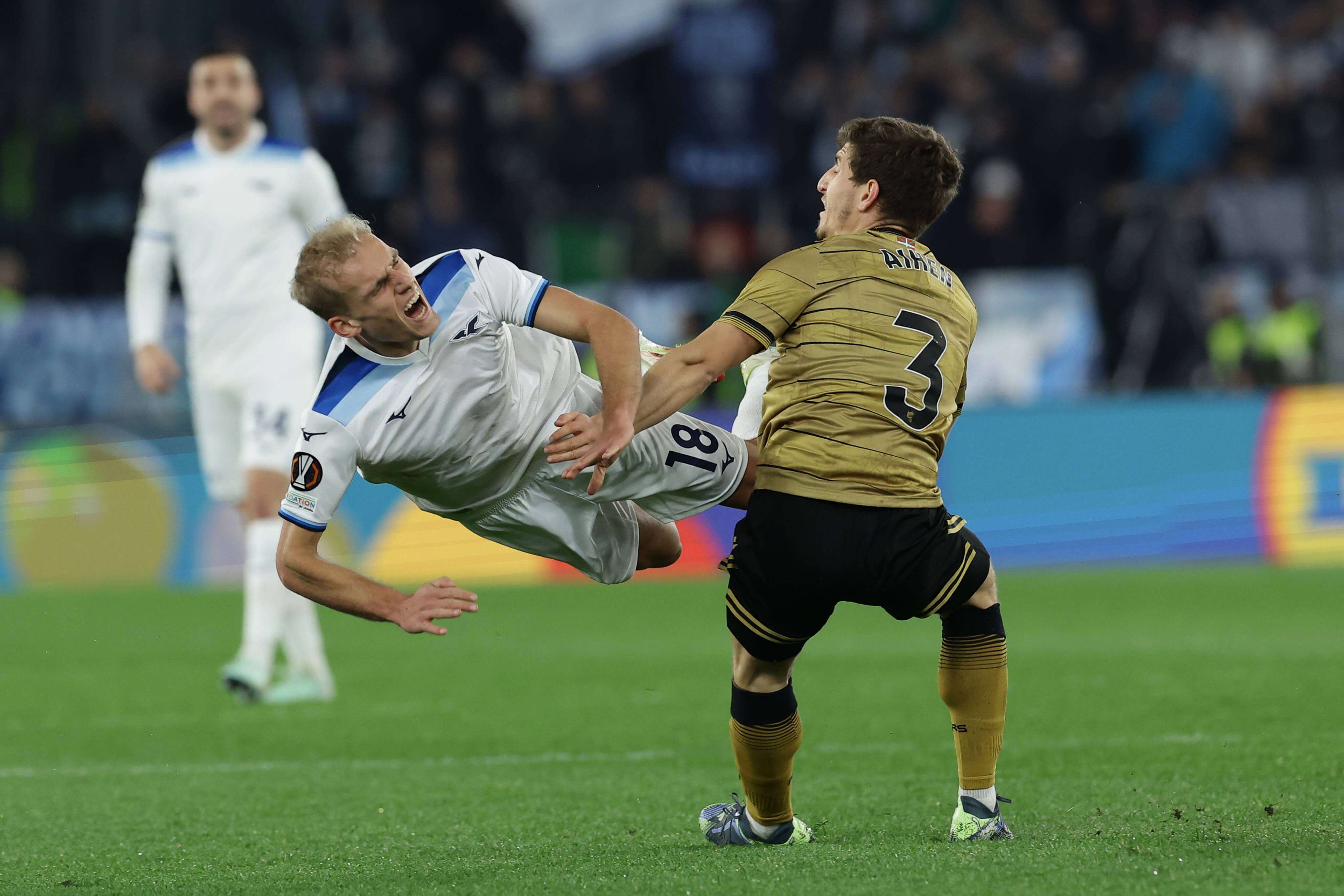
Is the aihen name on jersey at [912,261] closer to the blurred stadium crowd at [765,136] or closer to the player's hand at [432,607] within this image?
the player's hand at [432,607]

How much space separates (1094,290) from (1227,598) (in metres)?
3.45

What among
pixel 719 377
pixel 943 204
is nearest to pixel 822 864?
pixel 719 377

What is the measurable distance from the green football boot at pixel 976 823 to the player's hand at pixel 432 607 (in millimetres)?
1276

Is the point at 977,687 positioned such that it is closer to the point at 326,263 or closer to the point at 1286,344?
the point at 326,263

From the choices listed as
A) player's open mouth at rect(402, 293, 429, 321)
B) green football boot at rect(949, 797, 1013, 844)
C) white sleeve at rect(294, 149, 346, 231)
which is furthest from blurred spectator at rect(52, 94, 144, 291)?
green football boot at rect(949, 797, 1013, 844)

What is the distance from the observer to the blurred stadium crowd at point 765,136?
13570mm

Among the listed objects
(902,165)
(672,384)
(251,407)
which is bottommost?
(251,407)

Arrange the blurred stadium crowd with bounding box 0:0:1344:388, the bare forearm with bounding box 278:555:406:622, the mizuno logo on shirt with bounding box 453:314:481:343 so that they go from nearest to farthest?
the bare forearm with bounding box 278:555:406:622, the mizuno logo on shirt with bounding box 453:314:481:343, the blurred stadium crowd with bounding box 0:0:1344:388

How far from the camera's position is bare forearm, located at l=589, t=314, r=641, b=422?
4074 millimetres

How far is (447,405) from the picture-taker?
4.29 metres

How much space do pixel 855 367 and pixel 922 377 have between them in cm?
17

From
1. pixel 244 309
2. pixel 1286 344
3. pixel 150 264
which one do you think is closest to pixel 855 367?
pixel 244 309

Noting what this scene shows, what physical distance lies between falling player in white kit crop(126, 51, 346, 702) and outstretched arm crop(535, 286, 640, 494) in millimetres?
3116

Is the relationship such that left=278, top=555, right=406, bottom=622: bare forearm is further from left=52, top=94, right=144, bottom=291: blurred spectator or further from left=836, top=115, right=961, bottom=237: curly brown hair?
left=52, top=94, right=144, bottom=291: blurred spectator
